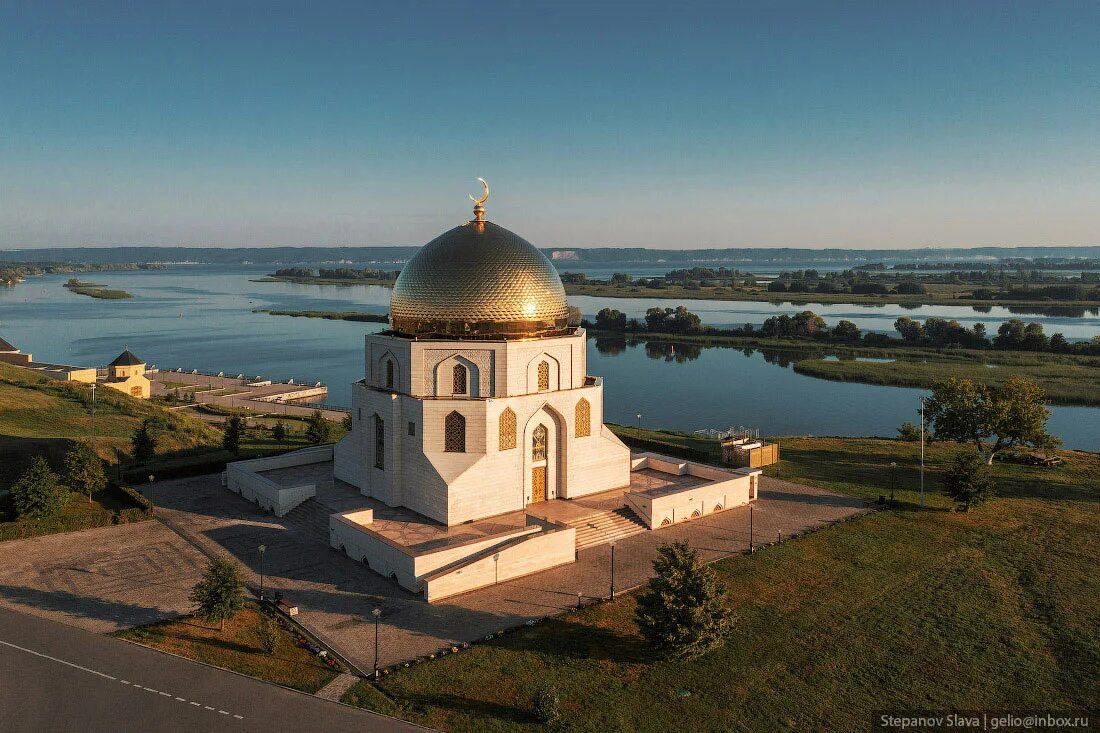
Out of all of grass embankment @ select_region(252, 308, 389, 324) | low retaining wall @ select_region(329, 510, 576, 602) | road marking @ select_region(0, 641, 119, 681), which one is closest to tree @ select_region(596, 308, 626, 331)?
grass embankment @ select_region(252, 308, 389, 324)

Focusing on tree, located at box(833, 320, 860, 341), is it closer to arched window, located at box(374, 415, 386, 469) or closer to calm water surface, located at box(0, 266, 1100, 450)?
calm water surface, located at box(0, 266, 1100, 450)

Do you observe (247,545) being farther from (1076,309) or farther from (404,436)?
(1076,309)

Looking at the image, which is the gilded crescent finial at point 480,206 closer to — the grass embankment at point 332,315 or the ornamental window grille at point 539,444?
the ornamental window grille at point 539,444

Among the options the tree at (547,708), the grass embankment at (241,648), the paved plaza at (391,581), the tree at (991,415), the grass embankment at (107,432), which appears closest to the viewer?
the tree at (547,708)

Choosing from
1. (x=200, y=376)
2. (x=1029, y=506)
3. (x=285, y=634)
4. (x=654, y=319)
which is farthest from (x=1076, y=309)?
(x=285, y=634)

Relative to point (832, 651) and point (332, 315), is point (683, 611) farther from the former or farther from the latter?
point (332, 315)

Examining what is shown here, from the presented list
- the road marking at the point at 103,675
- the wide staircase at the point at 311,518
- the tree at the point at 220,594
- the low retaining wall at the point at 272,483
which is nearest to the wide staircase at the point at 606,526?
the wide staircase at the point at 311,518
